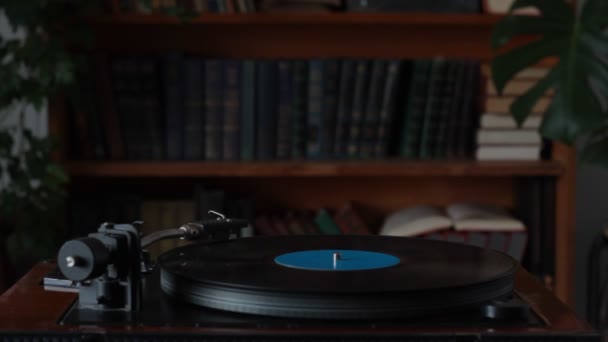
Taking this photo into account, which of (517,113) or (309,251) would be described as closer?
(309,251)

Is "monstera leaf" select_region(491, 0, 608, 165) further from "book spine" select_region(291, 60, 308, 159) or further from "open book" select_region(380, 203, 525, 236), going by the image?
"book spine" select_region(291, 60, 308, 159)

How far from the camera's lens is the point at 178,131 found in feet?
7.26

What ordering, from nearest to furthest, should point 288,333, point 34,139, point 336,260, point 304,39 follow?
point 288,333
point 336,260
point 34,139
point 304,39

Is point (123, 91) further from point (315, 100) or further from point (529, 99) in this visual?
point (529, 99)

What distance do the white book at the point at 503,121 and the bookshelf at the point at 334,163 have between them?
83mm

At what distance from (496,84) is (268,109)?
1.69 feet

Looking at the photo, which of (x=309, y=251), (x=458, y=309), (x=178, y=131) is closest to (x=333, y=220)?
(x=178, y=131)

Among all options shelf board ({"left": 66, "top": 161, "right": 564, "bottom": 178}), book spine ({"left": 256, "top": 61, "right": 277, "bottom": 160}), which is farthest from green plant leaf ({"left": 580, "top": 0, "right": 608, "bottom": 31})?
book spine ({"left": 256, "top": 61, "right": 277, "bottom": 160})

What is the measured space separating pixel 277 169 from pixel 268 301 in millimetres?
1401

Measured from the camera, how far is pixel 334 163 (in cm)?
219

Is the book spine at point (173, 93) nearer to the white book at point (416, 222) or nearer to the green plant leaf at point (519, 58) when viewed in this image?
the white book at point (416, 222)

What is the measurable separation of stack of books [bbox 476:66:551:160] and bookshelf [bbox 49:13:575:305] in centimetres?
5

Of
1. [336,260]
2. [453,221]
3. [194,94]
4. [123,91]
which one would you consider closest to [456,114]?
[453,221]

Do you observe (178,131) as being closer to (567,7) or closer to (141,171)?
(141,171)
